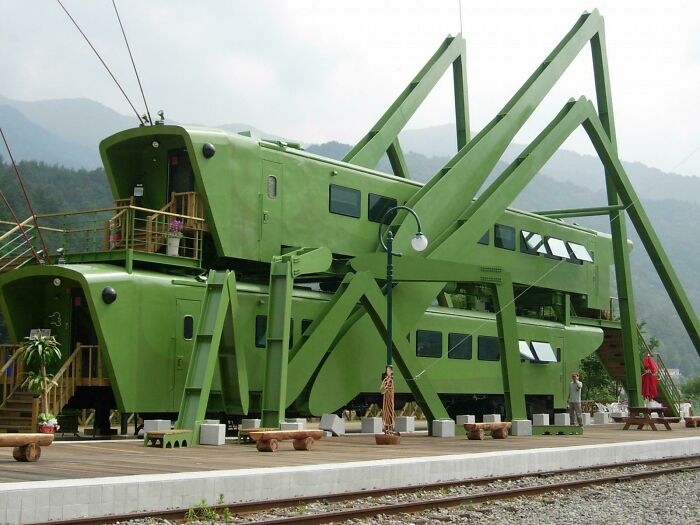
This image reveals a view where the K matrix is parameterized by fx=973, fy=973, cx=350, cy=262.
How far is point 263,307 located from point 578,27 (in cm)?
1699

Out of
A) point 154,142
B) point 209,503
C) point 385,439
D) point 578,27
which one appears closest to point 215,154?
point 154,142

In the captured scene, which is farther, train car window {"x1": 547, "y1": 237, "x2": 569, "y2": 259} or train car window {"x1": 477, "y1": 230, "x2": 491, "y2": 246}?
train car window {"x1": 547, "y1": 237, "x2": 569, "y2": 259}

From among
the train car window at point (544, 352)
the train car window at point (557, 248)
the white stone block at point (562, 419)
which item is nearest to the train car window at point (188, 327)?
the train car window at point (544, 352)

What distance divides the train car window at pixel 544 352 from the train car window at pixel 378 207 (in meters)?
8.41

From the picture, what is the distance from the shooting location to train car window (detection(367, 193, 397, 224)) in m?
28.2

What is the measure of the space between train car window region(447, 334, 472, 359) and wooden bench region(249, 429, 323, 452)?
447 inches

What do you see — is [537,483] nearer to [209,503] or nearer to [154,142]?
[209,503]

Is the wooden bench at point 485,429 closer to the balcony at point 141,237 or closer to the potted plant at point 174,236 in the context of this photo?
the balcony at point 141,237

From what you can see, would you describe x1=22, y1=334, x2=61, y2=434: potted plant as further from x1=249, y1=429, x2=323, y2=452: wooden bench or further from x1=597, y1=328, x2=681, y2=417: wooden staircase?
x1=597, y1=328, x2=681, y2=417: wooden staircase

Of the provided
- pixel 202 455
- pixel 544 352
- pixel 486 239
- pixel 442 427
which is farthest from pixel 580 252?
pixel 202 455

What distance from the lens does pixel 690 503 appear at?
48.8 feet

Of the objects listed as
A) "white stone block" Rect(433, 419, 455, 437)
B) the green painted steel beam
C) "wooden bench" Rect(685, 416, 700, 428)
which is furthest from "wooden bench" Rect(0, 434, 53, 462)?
"wooden bench" Rect(685, 416, 700, 428)

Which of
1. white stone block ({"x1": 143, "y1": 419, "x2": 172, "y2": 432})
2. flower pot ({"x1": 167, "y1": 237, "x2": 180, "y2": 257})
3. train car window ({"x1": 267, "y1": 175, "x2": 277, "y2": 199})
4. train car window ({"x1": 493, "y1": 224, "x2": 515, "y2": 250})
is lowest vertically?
white stone block ({"x1": 143, "y1": 419, "x2": 172, "y2": 432})

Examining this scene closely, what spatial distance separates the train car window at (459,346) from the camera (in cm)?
3028
